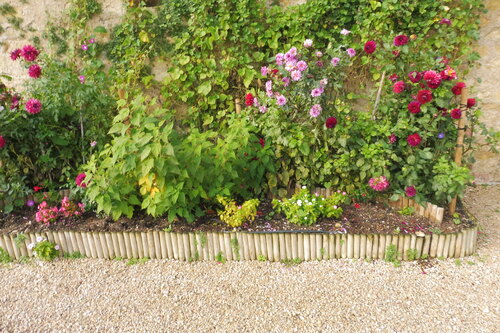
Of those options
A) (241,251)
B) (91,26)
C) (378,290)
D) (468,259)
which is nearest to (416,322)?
(378,290)

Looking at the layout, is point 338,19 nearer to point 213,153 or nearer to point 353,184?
point 353,184

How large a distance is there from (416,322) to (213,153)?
6.33 feet

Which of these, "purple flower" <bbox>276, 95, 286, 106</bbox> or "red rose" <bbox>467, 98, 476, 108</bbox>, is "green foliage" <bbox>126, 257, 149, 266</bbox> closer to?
"purple flower" <bbox>276, 95, 286, 106</bbox>

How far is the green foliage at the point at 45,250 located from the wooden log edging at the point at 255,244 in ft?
0.18

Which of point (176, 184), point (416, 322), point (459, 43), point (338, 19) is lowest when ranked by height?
point (416, 322)

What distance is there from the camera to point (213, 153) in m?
3.07

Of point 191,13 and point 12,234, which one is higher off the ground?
point 191,13

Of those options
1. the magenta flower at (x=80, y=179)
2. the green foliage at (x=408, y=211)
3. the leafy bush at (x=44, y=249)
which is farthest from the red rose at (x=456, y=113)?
the leafy bush at (x=44, y=249)

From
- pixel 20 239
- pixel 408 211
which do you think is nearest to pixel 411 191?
pixel 408 211

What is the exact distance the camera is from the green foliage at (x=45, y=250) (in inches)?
119

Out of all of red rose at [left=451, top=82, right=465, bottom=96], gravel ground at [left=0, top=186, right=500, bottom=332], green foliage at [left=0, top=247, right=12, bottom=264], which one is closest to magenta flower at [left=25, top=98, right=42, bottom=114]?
green foliage at [left=0, top=247, right=12, bottom=264]

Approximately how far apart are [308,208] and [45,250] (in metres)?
2.24

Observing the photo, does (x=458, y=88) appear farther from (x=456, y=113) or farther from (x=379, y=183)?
(x=379, y=183)

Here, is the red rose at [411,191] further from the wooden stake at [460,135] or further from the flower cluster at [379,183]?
the wooden stake at [460,135]
